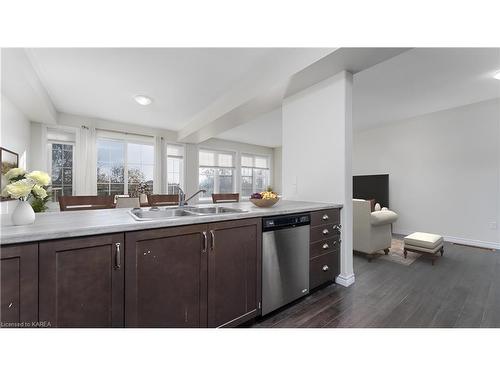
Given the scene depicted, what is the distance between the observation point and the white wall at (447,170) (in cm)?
372

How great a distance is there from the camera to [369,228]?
9.98 ft

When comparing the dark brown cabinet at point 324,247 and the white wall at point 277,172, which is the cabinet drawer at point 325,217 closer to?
the dark brown cabinet at point 324,247

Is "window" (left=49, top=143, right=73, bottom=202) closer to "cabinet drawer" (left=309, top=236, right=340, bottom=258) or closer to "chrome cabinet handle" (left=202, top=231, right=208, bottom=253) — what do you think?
"chrome cabinet handle" (left=202, top=231, right=208, bottom=253)

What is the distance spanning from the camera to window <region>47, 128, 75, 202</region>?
4410 mm

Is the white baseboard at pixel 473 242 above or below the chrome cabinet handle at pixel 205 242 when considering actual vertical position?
below

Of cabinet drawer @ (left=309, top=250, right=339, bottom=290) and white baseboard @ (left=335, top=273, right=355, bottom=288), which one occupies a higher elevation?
cabinet drawer @ (left=309, top=250, right=339, bottom=290)

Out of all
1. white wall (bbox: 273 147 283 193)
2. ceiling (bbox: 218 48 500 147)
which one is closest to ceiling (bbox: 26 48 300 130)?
ceiling (bbox: 218 48 500 147)

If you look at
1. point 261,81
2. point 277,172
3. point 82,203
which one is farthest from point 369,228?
point 277,172

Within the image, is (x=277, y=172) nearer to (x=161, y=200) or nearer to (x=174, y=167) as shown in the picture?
(x=174, y=167)

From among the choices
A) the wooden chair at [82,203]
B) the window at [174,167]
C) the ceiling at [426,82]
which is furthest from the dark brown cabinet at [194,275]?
the window at [174,167]

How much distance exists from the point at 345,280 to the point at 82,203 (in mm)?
2876

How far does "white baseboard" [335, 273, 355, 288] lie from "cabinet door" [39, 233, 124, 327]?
207 centimetres

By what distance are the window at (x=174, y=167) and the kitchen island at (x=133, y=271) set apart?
468 cm
